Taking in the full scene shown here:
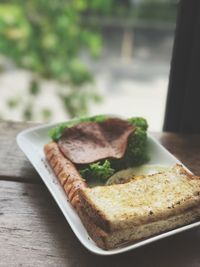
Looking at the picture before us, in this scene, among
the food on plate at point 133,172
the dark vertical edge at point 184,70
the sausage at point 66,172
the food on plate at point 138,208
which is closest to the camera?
the food on plate at point 138,208

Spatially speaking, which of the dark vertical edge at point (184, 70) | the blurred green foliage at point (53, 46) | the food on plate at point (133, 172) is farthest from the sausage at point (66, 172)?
the blurred green foliage at point (53, 46)

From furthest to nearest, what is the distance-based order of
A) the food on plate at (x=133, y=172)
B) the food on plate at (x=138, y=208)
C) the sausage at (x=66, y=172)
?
the food on plate at (x=133, y=172) < the sausage at (x=66, y=172) < the food on plate at (x=138, y=208)

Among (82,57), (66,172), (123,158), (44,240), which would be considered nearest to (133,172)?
(123,158)

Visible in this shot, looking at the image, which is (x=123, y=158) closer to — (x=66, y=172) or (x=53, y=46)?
(x=66, y=172)

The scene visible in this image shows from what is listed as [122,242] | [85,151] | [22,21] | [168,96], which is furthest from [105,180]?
[22,21]

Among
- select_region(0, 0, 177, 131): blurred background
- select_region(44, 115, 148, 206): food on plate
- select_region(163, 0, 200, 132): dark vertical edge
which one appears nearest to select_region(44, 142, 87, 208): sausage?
select_region(44, 115, 148, 206): food on plate

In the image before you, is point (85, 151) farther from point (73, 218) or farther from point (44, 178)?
point (73, 218)

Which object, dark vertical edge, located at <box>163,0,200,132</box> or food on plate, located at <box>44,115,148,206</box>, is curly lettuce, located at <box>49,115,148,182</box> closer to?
food on plate, located at <box>44,115,148,206</box>

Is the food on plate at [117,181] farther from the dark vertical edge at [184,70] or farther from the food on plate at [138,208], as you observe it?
the dark vertical edge at [184,70]
